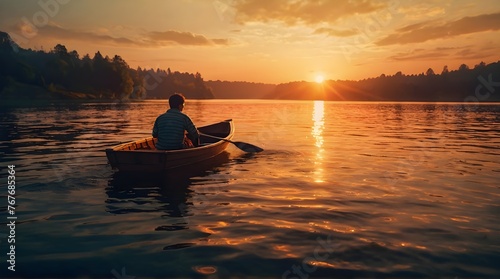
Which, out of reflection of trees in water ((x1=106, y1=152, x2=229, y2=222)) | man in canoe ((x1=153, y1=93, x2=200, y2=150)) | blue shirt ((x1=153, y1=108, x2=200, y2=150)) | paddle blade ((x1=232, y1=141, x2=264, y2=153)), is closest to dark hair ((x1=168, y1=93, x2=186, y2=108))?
man in canoe ((x1=153, y1=93, x2=200, y2=150))

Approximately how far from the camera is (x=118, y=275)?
5.38 meters

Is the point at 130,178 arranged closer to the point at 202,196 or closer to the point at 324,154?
the point at 202,196

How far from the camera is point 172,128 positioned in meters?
12.7

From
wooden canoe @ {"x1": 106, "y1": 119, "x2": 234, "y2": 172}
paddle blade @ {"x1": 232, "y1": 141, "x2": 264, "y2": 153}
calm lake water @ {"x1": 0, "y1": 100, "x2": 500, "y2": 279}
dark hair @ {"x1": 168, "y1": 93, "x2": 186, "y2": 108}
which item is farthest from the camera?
paddle blade @ {"x1": 232, "y1": 141, "x2": 264, "y2": 153}

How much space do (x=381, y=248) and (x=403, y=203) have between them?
340 cm

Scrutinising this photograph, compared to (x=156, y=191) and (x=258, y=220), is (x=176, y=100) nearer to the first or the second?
(x=156, y=191)

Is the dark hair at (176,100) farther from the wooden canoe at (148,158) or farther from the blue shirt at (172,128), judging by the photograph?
the wooden canoe at (148,158)

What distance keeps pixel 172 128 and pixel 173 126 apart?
0.09 metres

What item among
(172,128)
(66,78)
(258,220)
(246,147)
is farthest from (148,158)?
(66,78)

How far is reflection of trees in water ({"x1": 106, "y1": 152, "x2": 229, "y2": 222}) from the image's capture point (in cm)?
867

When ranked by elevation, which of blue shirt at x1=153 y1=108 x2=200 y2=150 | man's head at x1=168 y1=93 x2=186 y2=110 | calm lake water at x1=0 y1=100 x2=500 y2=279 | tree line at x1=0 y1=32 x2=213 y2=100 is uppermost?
tree line at x1=0 y1=32 x2=213 y2=100

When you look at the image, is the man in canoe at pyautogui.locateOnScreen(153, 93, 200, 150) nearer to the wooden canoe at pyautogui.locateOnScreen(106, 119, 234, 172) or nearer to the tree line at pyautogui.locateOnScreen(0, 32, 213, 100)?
the wooden canoe at pyautogui.locateOnScreen(106, 119, 234, 172)

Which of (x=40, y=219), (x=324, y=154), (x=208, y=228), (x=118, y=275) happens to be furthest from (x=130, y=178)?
(x=324, y=154)

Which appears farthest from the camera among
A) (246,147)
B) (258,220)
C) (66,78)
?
(66,78)
